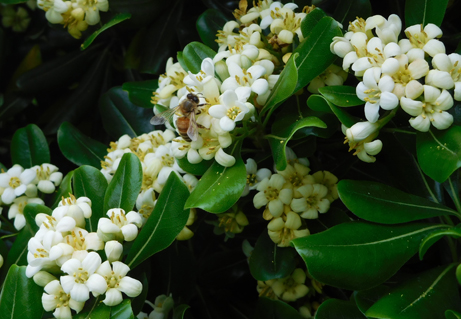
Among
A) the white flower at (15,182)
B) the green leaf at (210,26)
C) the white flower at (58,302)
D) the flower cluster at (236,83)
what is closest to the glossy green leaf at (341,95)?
the flower cluster at (236,83)

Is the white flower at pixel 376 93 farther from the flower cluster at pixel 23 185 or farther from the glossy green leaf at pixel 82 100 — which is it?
the glossy green leaf at pixel 82 100

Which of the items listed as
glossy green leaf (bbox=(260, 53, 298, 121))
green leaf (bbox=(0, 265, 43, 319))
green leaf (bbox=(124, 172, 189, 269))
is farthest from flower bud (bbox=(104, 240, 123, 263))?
glossy green leaf (bbox=(260, 53, 298, 121))

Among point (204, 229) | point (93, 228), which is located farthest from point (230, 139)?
point (204, 229)

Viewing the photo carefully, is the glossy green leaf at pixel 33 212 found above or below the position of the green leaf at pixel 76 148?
above

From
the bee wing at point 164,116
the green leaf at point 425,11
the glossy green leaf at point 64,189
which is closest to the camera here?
the green leaf at point 425,11

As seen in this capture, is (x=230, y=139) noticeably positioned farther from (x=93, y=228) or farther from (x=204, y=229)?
(x=204, y=229)

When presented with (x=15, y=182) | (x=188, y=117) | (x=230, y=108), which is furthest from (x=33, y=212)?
(x=230, y=108)

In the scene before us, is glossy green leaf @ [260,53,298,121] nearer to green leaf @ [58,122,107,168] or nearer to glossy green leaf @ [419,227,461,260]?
glossy green leaf @ [419,227,461,260]
